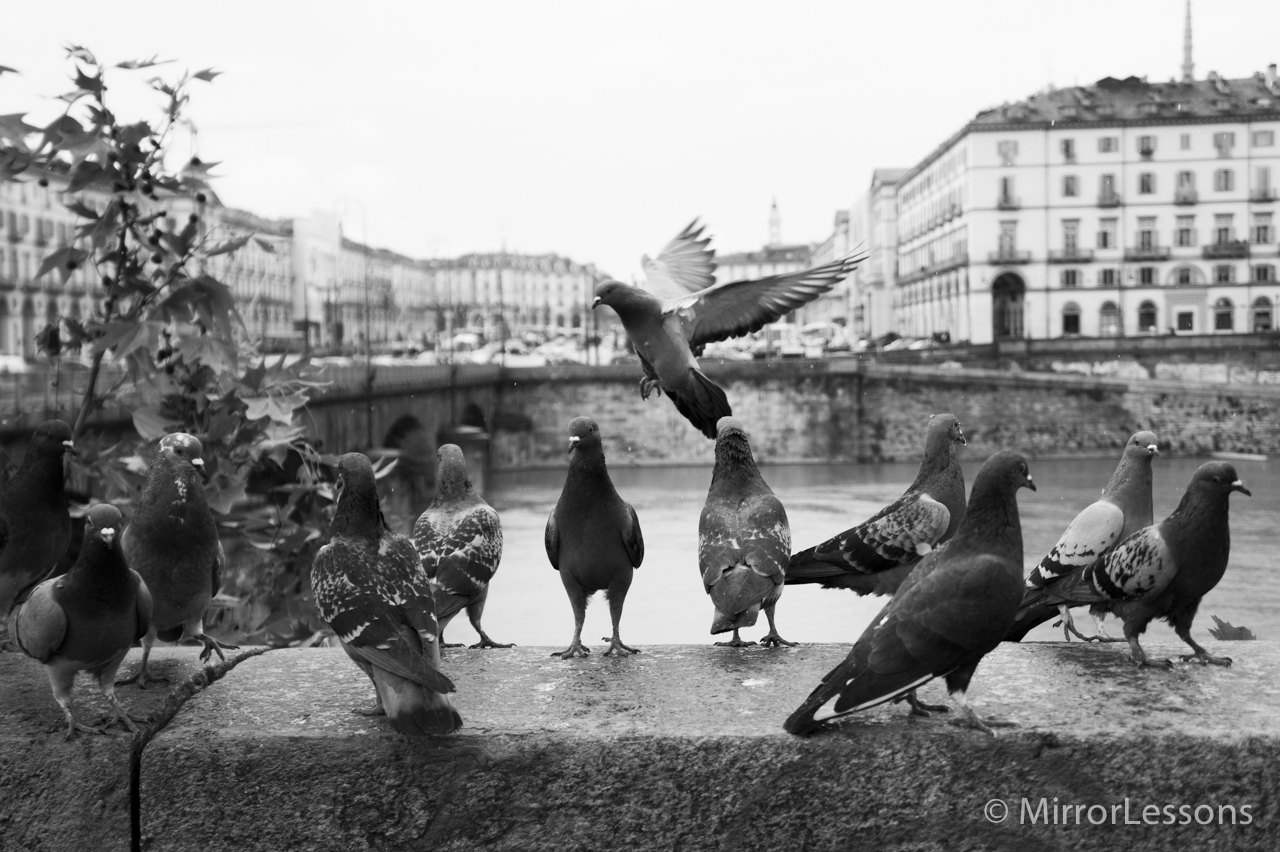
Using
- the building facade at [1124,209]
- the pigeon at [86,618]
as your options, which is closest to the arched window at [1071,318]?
the building facade at [1124,209]

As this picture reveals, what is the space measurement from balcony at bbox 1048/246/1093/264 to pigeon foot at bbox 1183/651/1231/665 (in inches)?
2575

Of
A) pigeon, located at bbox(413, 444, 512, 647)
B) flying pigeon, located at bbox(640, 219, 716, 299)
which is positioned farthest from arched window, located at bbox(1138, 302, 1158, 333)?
pigeon, located at bbox(413, 444, 512, 647)

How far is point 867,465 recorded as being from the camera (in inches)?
1842

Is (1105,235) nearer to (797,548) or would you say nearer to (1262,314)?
(1262,314)

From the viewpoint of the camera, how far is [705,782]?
3.10 meters

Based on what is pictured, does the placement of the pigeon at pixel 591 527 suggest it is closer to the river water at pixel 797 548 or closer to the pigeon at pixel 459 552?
the pigeon at pixel 459 552

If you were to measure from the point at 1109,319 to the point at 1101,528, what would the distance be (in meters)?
66.9

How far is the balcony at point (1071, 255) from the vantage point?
2594 inches

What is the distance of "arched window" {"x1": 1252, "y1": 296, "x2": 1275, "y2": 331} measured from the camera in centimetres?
6494

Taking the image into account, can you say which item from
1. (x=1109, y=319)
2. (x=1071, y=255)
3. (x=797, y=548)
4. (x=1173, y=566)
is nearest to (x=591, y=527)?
(x=1173, y=566)

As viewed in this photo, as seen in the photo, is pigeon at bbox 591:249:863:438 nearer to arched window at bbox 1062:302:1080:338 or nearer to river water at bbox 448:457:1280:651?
river water at bbox 448:457:1280:651

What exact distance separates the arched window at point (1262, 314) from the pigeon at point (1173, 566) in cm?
6694

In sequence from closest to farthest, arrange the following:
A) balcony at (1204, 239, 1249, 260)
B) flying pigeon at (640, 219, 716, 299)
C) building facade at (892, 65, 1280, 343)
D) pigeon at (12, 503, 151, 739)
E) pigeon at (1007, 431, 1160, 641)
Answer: pigeon at (12, 503, 151, 739) → pigeon at (1007, 431, 1160, 641) → flying pigeon at (640, 219, 716, 299) → building facade at (892, 65, 1280, 343) → balcony at (1204, 239, 1249, 260)

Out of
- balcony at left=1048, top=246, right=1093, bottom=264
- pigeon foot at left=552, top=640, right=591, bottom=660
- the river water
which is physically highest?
balcony at left=1048, top=246, right=1093, bottom=264
